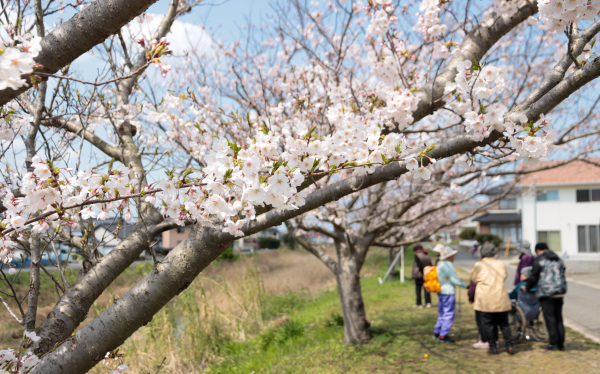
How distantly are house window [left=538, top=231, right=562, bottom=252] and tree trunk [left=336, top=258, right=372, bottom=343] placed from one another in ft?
66.0

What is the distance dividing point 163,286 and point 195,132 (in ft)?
8.97

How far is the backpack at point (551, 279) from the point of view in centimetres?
526

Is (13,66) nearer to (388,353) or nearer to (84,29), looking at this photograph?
(84,29)

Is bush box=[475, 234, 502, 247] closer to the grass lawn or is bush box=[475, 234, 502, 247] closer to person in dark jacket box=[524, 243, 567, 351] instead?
the grass lawn

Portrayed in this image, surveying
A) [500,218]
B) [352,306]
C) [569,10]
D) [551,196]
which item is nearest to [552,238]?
[551,196]

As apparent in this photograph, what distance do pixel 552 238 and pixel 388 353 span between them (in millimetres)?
20943

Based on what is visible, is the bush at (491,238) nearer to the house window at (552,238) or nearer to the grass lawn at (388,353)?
the house window at (552,238)

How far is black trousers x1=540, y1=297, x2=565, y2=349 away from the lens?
5332 mm

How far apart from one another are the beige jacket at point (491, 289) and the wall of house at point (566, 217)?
18186 millimetres

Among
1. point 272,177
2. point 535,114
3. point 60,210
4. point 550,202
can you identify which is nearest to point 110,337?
point 60,210

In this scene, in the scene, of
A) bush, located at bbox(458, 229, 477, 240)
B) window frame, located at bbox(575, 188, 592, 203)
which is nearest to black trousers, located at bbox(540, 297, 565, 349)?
window frame, located at bbox(575, 188, 592, 203)

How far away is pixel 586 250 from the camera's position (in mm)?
20828

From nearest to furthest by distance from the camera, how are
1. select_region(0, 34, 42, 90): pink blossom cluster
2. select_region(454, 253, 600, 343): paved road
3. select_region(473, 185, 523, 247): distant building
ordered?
1. select_region(0, 34, 42, 90): pink blossom cluster
2. select_region(454, 253, 600, 343): paved road
3. select_region(473, 185, 523, 247): distant building

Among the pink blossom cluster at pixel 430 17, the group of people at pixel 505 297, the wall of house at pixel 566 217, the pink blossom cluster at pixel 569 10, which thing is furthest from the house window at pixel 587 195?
the pink blossom cluster at pixel 569 10
